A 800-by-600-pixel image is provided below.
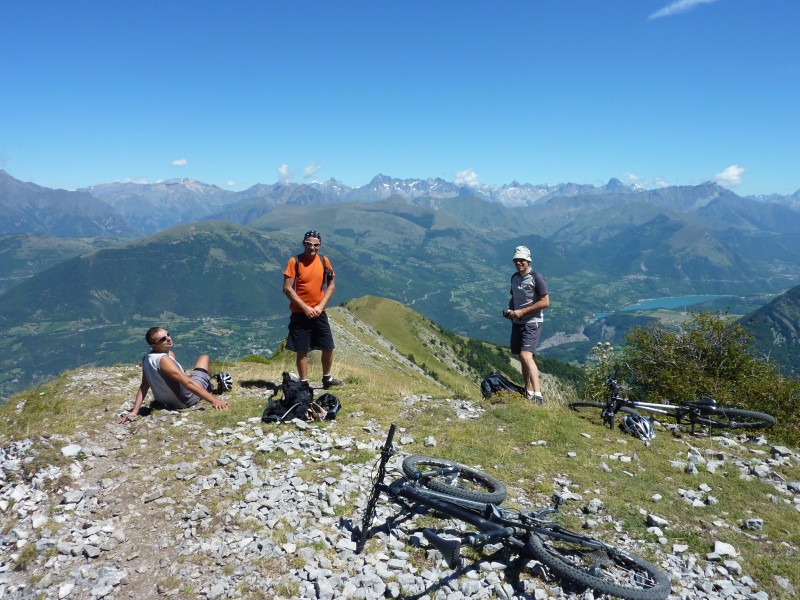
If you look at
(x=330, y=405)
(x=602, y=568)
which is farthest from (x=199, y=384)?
(x=602, y=568)

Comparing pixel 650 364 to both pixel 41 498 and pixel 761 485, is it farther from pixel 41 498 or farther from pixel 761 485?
pixel 41 498

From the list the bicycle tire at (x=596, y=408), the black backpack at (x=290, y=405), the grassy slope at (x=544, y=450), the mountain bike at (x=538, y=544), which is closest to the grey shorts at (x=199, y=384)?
the grassy slope at (x=544, y=450)

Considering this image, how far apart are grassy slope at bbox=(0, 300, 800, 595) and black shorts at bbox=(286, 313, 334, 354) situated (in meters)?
1.86

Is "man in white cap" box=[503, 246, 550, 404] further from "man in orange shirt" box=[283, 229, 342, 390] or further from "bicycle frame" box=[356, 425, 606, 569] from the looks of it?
"bicycle frame" box=[356, 425, 606, 569]

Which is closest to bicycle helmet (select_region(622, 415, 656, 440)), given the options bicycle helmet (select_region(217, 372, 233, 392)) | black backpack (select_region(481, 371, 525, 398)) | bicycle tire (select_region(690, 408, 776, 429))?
bicycle tire (select_region(690, 408, 776, 429))

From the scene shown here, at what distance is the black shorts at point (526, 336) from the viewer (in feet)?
41.0

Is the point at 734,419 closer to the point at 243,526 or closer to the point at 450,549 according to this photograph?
the point at 450,549

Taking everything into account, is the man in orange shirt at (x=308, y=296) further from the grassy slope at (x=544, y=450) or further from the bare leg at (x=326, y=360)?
the grassy slope at (x=544, y=450)

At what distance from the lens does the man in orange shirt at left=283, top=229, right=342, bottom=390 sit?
40.8 ft

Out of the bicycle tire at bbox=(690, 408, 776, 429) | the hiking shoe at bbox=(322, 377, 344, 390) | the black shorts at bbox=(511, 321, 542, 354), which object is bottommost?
the bicycle tire at bbox=(690, 408, 776, 429)

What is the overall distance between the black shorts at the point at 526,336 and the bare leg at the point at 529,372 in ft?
0.55

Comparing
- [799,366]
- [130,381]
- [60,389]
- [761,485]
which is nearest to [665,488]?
[761,485]

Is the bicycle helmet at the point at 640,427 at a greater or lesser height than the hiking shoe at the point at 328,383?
lesser

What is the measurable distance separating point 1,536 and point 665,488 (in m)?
11.4
